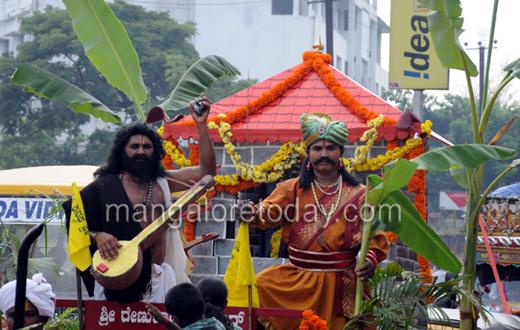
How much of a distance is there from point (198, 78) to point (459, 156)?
406cm

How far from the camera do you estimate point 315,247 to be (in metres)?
4.94

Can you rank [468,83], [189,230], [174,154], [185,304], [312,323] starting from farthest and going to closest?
[189,230], [174,154], [468,83], [312,323], [185,304]

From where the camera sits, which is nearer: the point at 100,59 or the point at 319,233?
the point at 319,233

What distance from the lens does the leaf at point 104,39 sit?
6.65 m

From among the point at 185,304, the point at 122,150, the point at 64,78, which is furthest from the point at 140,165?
the point at 64,78

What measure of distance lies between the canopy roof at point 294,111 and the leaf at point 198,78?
0.64 meters

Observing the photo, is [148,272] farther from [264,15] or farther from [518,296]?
[264,15]

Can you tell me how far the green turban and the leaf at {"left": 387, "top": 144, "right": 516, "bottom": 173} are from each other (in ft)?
2.18

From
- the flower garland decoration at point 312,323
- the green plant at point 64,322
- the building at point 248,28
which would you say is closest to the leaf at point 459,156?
the flower garland decoration at point 312,323

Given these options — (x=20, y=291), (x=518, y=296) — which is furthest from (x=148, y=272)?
(x=518, y=296)

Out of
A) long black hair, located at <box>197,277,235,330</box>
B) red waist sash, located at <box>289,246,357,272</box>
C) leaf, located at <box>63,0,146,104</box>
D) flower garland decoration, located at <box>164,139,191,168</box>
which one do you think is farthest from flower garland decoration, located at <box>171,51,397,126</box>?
long black hair, located at <box>197,277,235,330</box>

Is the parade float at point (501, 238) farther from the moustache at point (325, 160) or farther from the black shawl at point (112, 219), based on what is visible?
the black shawl at point (112, 219)

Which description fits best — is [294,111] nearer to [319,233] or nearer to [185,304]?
[319,233]

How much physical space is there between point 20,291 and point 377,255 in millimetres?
2604
